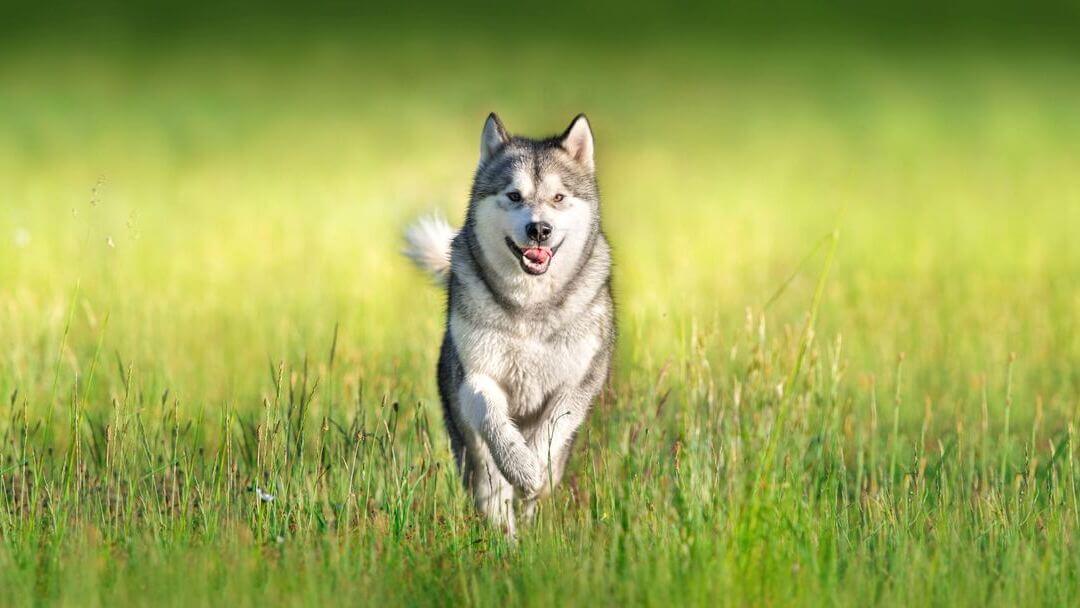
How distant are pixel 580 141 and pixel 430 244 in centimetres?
105

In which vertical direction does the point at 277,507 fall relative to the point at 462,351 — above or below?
below

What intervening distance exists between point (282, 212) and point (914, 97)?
15431 millimetres

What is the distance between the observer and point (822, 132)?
23.4 m

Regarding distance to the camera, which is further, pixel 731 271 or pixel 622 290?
pixel 731 271

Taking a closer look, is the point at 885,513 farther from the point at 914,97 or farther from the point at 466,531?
the point at 914,97

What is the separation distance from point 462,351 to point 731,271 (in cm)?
634

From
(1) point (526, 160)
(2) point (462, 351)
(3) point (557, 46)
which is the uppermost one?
(3) point (557, 46)

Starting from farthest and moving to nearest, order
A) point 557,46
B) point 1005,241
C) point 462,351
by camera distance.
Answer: point 557,46 < point 1005,241 < point 462,351

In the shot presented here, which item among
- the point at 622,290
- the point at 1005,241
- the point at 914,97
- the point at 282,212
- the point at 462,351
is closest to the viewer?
the point at 462,351

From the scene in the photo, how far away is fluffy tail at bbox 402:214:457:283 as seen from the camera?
666 cm

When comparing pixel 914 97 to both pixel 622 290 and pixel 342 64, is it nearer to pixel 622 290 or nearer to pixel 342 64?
pixel 342 64

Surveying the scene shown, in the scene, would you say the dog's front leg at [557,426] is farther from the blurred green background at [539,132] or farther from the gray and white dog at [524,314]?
the blurred green background at [539,132]

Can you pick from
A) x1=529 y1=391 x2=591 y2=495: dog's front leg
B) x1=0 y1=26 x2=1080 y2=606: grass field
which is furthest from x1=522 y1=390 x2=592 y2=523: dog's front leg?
x1=0 y1=26 x2=1080 y2=606: grass field

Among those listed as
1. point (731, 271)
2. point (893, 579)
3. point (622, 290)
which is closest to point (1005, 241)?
point (731, 271)
